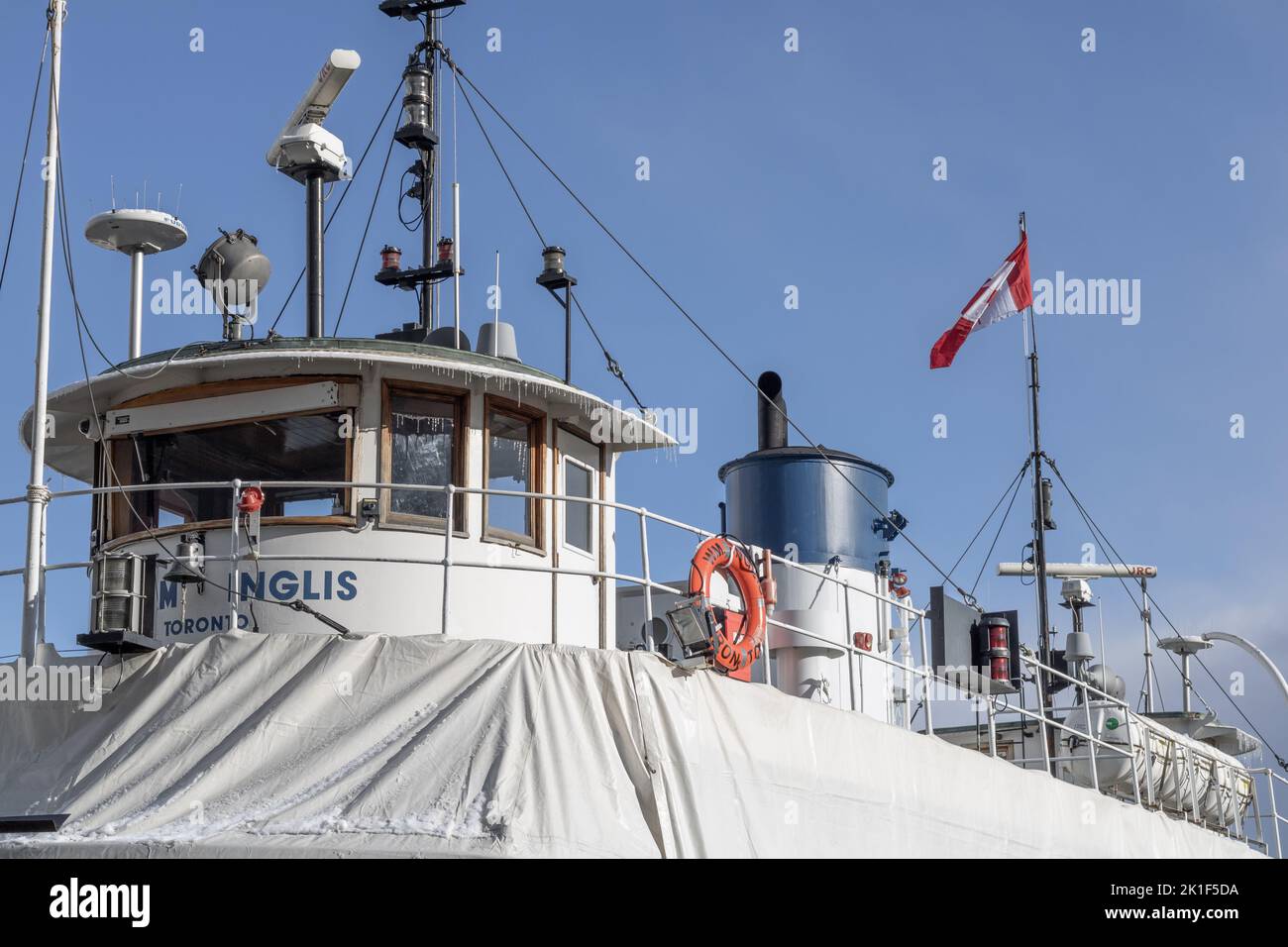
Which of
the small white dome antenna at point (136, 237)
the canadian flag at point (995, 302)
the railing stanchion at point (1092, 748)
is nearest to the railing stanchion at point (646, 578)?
the small white dome antenna at point (136, 237)

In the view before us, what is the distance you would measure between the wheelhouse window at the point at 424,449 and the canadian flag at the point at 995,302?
35.7 ft

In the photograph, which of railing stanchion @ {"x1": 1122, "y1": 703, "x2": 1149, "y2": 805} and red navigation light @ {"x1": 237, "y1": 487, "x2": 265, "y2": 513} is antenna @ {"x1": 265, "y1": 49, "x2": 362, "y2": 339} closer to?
red navigation light @ {"x1": 237, "y1": 487, "x2": 265, "y2": 513}

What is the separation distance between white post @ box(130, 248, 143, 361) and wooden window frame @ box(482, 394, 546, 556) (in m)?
4.08

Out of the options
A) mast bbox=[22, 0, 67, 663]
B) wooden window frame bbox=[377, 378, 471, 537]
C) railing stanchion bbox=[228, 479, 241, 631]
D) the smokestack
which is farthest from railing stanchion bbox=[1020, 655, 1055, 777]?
mast bbox=[22, 0, 67, 663]

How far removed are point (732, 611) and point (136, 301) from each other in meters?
6.77

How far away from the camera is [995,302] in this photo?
2253 cm

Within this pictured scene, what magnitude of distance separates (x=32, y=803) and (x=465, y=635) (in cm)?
339

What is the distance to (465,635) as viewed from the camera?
1250cm

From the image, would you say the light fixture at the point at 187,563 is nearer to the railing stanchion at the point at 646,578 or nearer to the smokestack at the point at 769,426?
the railing stanchion at the point at 646,578

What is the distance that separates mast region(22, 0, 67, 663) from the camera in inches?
457

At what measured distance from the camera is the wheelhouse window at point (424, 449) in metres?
12.7

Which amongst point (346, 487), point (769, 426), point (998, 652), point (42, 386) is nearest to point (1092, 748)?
point (998, 652)

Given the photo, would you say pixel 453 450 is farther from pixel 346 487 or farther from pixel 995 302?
pixel 995 302
